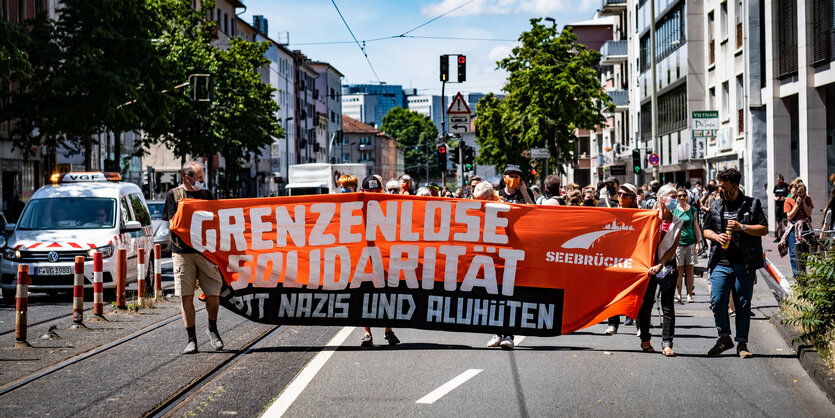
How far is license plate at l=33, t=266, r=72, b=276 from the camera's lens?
57.9 feet

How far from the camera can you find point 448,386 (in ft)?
28.4

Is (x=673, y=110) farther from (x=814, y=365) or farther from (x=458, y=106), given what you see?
(x=814, y=365)

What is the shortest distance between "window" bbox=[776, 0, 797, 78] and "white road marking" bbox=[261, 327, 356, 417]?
995 inches

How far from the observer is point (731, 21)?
136ft

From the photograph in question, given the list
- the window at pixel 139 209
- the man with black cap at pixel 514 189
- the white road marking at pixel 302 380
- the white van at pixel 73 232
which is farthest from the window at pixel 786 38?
the white road marking at pixel 302 380

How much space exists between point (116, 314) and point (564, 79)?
38.0 metres

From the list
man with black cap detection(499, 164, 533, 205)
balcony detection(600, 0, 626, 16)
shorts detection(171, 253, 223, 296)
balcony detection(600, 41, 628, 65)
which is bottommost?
shorts detection(171, 253, 223, 296)

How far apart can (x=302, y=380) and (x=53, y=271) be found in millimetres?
10120

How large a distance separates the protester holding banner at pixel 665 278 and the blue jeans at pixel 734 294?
423 millimetres

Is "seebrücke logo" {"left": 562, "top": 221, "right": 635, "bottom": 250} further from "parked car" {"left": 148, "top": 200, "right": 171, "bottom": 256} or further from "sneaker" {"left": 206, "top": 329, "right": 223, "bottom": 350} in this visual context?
"parked car" {"left": 148, "top": 200, "right": 171, "bottom": 256}

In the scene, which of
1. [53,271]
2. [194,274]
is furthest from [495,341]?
[53,271]

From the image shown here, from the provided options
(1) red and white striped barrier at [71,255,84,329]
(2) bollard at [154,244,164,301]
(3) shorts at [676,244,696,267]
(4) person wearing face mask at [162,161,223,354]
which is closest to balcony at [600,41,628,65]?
(3) shorts at [676,244,696,267]

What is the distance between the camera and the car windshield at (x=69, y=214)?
1853 centimetres

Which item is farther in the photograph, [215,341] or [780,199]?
[780,199]
